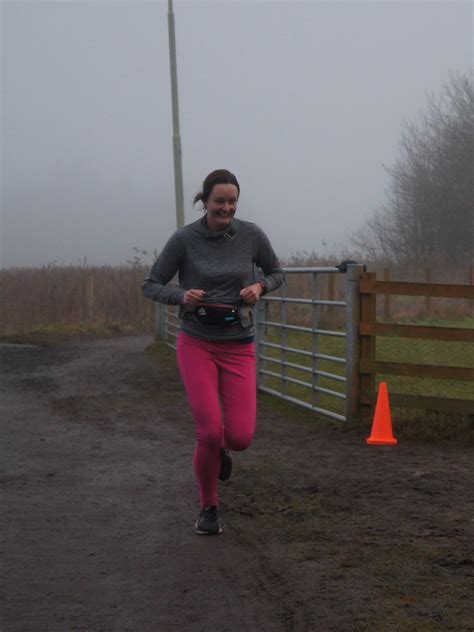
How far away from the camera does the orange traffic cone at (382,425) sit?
10.0 m

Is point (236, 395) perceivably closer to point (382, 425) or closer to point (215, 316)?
point (215, 316)

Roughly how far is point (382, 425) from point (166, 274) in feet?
13.2

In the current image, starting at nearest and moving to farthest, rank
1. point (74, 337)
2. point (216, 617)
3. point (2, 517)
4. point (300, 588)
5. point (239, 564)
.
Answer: point (216, 617) < point (300, 588) < point (239, 564) < point (2, 517) < point (74, 337)

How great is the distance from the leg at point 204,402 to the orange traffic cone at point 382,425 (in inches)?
145

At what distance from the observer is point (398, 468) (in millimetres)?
8781

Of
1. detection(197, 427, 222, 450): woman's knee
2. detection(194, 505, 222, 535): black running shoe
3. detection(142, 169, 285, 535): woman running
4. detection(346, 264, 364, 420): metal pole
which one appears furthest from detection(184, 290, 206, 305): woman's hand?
detection(346, 264, 364, 420): metal pole

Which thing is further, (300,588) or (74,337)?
(74,337)

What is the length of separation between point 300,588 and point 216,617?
1.86 feet

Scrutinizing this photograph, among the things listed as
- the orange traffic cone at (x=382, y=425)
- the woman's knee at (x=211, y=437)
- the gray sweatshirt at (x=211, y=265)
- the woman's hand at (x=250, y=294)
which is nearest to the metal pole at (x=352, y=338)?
the orange traffic cone at (x=382, y=425)

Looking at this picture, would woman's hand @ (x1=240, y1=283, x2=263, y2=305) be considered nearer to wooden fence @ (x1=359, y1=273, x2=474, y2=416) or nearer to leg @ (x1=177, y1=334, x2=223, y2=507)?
leg @ (x1=177, y1=334, x2=223, y2=507)

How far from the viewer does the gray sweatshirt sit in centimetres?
646

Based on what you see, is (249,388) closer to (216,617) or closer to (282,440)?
(216,617)

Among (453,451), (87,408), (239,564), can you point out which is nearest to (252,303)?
(239,564)

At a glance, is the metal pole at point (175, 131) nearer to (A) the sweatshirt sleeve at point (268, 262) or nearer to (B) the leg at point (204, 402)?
(A) the sweatshirt sleeve at point (268, 262)
